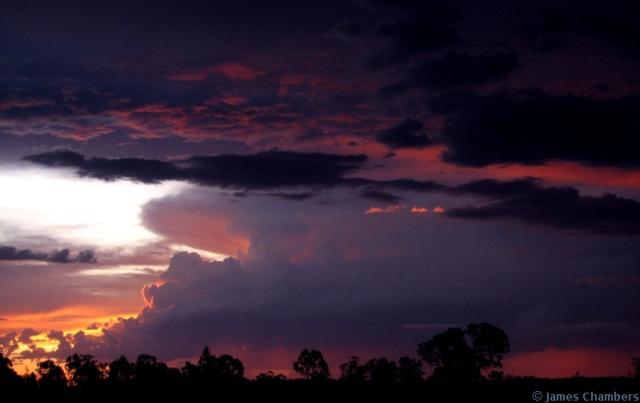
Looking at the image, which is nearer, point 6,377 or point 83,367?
point 6,377

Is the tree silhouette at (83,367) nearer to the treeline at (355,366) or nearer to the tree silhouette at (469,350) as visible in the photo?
the treeline at (355,366)

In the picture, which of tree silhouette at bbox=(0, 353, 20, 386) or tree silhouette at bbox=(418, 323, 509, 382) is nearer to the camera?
tree silhouette at bbox=(0, 353, 20, 386)

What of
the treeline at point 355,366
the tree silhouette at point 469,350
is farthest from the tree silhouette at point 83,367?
the tree silhouette at point 469,350

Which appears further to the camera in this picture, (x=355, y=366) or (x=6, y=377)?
(x=355, y=366)

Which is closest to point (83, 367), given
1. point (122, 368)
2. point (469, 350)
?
point (122, 368)

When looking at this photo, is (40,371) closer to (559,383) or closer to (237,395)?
(237,395)

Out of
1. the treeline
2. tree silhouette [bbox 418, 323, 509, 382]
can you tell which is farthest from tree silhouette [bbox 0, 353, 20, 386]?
tree silhouette [bbox 418, 323, 509, 382]

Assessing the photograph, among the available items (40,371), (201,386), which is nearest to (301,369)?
(40,371)

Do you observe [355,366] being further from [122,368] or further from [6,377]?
[6,377]

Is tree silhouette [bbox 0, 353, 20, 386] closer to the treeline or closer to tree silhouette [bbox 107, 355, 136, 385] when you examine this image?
the treeline

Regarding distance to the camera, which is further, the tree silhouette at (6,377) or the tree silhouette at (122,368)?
the tree silhouette at (122,368)

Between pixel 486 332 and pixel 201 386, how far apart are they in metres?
92.0

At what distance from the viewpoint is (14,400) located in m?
53.0

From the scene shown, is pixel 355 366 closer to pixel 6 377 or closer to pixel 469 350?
pixel 469 350
